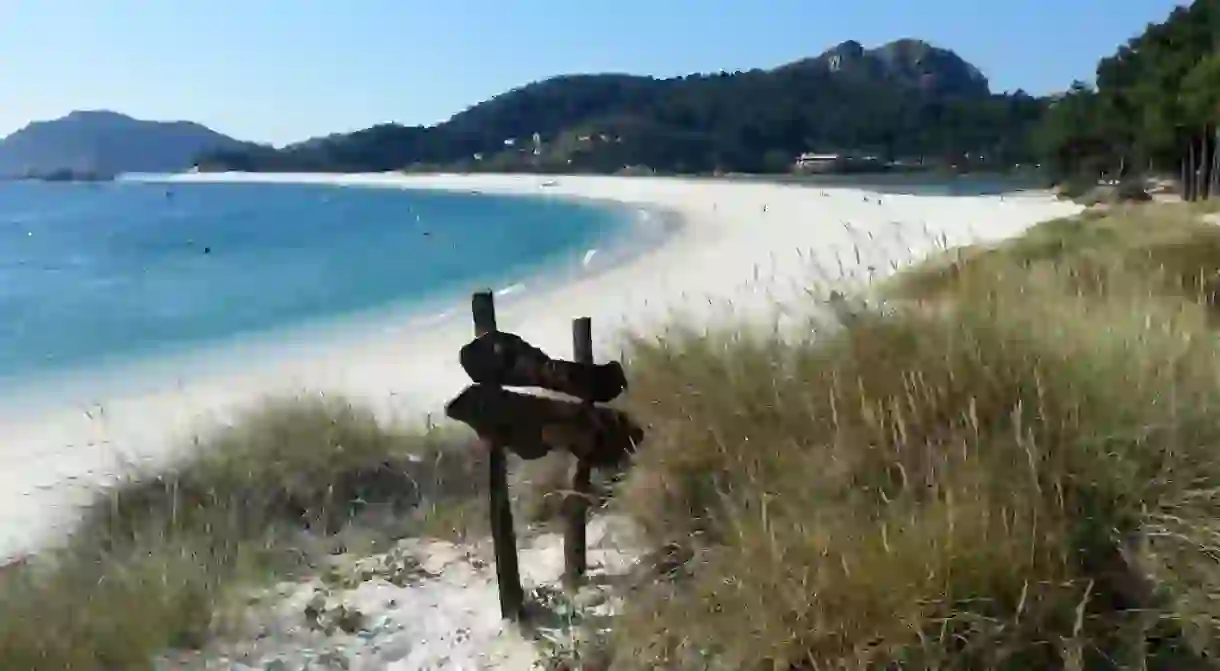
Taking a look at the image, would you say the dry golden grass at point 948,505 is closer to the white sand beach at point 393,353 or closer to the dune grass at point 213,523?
the white sand beach at point 393,353

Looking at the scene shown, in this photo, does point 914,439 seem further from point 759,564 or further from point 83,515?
point 83,515

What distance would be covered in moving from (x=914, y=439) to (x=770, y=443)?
455mm

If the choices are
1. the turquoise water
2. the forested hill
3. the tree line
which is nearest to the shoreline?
the turquoise water

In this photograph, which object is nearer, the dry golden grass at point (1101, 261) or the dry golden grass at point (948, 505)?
the dry golden grass at point (948, 505)

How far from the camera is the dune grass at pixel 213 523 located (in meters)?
3.35

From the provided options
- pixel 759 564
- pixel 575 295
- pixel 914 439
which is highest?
pixel 914 439

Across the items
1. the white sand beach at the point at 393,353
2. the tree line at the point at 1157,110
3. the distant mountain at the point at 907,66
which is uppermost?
the distant mountain at the point at 907,66

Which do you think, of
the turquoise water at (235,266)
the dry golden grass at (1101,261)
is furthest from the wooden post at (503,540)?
the turquoise water at (235,266)

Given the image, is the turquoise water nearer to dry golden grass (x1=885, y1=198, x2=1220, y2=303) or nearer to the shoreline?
the shoreline

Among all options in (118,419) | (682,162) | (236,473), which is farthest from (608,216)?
(682,162)

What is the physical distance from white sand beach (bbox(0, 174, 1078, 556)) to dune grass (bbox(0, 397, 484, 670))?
2.40 feet

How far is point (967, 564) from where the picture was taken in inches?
97.4

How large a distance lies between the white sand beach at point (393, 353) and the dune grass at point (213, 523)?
731 mm

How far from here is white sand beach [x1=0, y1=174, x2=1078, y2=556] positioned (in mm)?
7086
